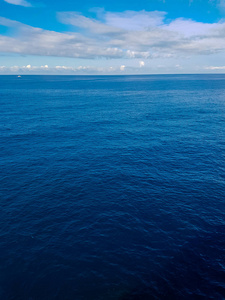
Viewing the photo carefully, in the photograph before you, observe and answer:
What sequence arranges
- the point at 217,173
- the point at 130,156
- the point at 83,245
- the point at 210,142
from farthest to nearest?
the point at 210,142
the point at 130,156
the point at 217,173
the point at 83,245

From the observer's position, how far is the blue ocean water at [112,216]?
34.0 m

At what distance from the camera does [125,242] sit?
41594 mm

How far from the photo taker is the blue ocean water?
3397 centimetres

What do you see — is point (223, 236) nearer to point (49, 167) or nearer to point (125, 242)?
point (125, 242)

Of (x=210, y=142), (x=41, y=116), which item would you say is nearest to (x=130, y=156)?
(x=210, y=142)

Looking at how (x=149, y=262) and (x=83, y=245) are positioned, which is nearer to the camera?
(x=149, y=262)

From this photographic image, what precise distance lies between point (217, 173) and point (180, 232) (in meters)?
29.5

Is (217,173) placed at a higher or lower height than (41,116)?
lower

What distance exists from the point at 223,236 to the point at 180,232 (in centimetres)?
813

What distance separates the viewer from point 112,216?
1916 inches

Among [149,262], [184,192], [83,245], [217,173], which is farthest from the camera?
[217,173]

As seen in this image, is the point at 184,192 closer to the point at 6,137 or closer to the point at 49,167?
the point at 49,167

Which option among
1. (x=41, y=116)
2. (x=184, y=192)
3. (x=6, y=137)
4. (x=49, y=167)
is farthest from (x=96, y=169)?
(x=41, y=116)

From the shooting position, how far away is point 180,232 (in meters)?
43.6
